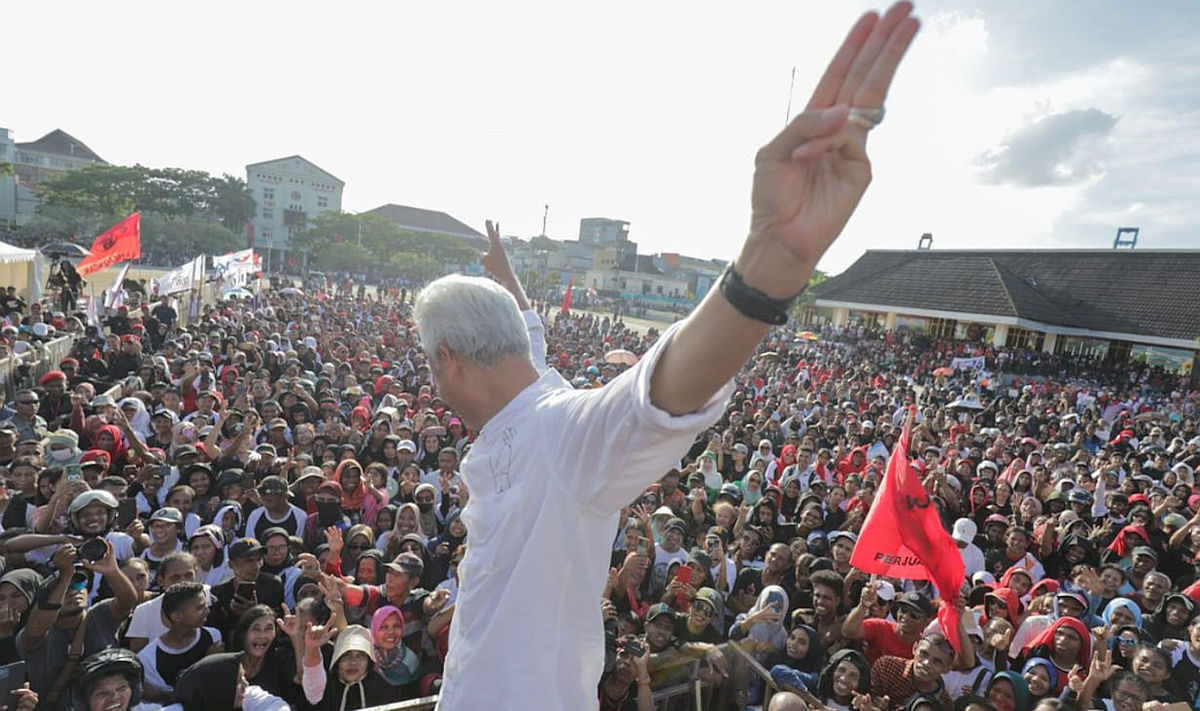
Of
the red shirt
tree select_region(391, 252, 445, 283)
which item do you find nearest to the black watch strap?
the red shirt

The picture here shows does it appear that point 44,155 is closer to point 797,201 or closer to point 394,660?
point 394,660

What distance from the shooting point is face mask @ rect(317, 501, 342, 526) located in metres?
5.36

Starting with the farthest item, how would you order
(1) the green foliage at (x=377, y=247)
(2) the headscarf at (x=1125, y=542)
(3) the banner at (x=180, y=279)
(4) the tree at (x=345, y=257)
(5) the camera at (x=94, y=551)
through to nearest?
(1) the green foliage at (x=377, y=247)
(4) the tree at (x=345, y=257)
(3) the banner at (x=180, y=279)
(2) the headscarf at (x=1125, y=542)
(5) the camera at (x=94, y=551)

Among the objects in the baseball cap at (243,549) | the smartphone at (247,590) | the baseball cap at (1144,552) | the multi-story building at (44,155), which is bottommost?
the smartphone at (247,590)

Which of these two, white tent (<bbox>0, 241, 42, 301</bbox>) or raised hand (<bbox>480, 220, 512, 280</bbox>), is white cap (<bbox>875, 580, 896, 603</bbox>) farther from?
white tent (<bbox>0, 241, 42, 301</bbox>)

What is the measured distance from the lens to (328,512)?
17.6ft

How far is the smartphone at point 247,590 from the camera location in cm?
387

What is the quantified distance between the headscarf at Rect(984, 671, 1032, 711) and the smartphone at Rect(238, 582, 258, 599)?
4.30 metres

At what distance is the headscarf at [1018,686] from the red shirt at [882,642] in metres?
0.52

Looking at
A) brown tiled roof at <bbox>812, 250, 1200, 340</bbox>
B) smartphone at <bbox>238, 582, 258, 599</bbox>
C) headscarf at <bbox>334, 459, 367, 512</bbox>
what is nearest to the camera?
smartphone at <bbox>238, 582, 258, 599</bbox>

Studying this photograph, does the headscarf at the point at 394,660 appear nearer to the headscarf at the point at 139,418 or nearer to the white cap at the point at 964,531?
the headscarf at the point at 139,418

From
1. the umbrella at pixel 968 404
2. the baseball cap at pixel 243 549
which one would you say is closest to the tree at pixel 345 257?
the umbrella at pixel 968 404

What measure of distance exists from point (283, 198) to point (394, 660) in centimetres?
7466

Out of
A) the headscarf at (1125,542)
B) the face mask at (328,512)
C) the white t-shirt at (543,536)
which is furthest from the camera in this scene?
the headscarf at (1125,542)
